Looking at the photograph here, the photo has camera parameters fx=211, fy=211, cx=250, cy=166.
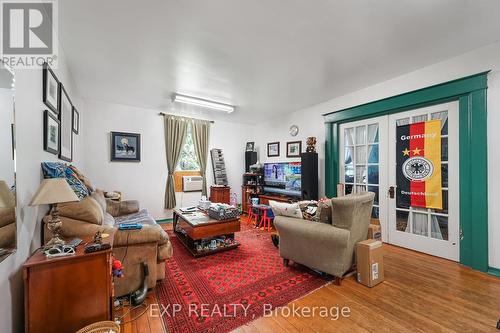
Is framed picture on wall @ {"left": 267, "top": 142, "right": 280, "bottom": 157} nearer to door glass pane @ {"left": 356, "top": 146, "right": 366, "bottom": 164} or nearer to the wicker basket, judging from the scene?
door glass pane @ {"left": 356, "top": 146, "right": 366, "bottom": 164}

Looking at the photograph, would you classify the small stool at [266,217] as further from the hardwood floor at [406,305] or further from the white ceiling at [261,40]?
the white ceiling at [261,40]

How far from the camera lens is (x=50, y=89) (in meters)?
1.96

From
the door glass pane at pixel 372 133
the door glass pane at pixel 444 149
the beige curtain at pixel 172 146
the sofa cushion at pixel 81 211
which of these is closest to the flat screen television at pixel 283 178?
the door glass pane at pixel 372 133

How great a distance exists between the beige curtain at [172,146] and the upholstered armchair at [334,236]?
3.26 meters

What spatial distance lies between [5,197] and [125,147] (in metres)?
3.64

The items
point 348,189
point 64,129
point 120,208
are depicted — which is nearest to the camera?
point 64,129

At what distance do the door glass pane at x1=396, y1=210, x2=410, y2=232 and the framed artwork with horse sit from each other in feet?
16.4

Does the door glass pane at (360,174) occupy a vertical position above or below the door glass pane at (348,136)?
below

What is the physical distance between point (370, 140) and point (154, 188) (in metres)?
4.49

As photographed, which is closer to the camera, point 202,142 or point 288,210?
point 288,210

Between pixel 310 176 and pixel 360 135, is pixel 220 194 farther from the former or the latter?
pixel 360 135

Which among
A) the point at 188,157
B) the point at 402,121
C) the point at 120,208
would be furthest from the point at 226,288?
the point at 188,157

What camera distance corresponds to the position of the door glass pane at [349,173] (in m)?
3.88

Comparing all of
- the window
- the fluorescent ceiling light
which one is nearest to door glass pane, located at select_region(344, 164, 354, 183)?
the fluorescent ceiling light
